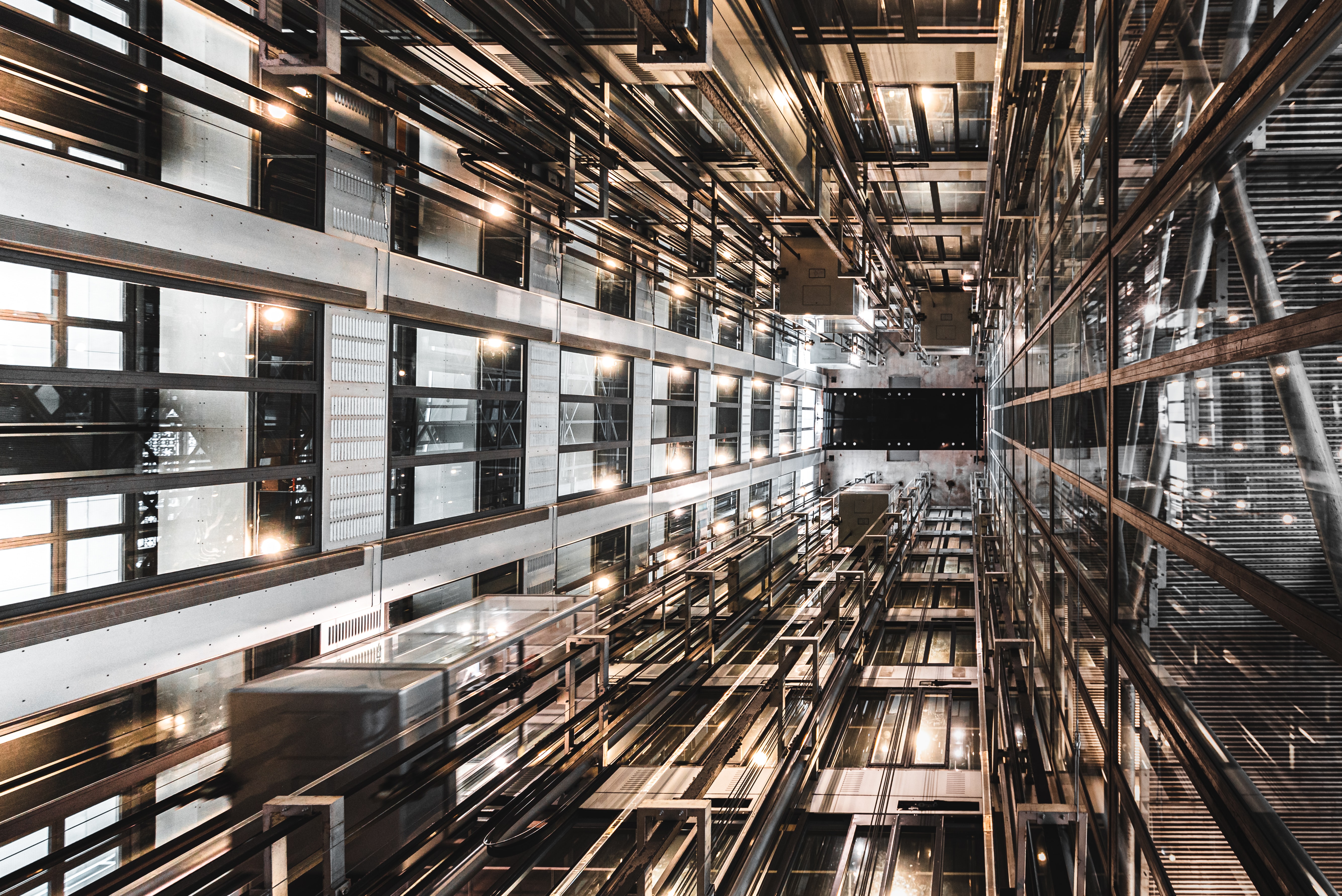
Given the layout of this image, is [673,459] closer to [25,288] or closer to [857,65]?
[857,65]

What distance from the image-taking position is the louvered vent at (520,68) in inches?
223

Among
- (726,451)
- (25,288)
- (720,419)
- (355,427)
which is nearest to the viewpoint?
(25,288)

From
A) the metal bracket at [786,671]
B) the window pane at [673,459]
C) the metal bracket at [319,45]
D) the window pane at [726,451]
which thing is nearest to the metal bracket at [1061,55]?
the metal bracket at [319,45]

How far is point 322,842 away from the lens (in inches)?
111

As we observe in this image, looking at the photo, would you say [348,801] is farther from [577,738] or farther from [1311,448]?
[1311,448]

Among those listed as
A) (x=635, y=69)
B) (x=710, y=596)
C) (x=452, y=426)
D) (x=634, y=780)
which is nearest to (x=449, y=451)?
(x=452, y=426)

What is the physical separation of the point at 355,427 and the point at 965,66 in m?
5.76

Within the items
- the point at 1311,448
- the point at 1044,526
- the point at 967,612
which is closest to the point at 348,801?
the point at 1311,448

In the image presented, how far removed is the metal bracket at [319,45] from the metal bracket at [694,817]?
324 centimetres

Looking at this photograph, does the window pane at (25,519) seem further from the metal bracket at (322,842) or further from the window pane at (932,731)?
the window pane at (932,731)

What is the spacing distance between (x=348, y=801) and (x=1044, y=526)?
17.6 ft

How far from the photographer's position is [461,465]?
7871 millimetres

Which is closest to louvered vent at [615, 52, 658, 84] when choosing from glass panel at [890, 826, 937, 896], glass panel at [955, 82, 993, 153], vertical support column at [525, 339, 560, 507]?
glass panel at [955, 82, 993, 153]

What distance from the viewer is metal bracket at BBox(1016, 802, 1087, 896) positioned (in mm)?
3424
